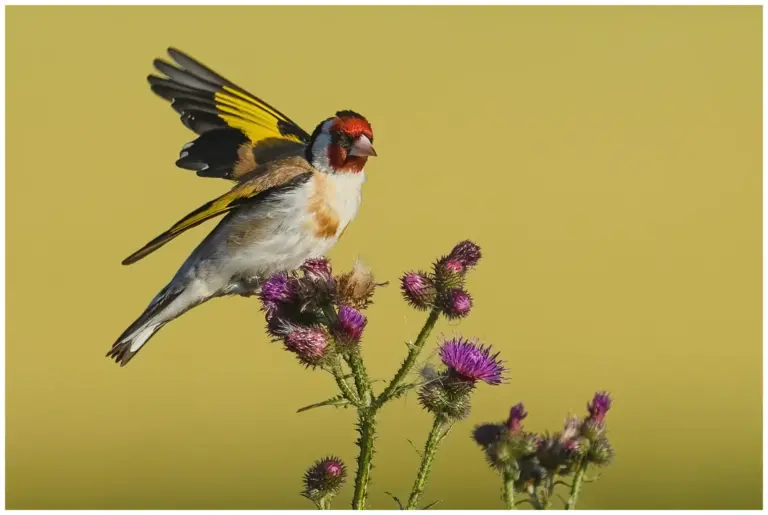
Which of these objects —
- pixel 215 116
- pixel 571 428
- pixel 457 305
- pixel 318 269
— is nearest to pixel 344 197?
pixel 215 116

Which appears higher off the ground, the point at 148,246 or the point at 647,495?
the point at 647,495

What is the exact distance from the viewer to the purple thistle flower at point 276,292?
428 centimetres

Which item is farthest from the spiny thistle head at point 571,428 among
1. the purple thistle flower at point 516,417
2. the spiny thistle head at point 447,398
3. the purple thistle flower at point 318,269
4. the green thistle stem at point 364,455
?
the purple thistle flower at point 318,269

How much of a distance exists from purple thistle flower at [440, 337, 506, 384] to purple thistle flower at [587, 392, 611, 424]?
34cm

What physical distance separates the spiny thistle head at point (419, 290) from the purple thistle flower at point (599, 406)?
0.70m

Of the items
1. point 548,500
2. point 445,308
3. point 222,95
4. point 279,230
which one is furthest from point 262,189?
point 548,500

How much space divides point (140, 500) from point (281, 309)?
10.0 m

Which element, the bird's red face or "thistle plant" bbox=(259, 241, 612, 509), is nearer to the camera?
"thistle plant" bbox=(259, 241, 612, 509)

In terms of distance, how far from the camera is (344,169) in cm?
536

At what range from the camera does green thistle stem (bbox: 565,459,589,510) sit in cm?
352

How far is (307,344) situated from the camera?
13.3 ft

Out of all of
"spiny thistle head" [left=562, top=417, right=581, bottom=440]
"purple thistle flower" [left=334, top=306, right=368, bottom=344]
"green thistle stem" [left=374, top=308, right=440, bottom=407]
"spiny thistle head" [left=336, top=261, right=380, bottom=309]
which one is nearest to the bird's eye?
"spiny thistle head" [left=336, top=261, right=380, bottom=309]

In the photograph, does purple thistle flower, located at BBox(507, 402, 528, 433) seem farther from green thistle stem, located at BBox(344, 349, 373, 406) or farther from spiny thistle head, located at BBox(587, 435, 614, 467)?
green thistle stem, located at BBox(344, 349, 373, 406)

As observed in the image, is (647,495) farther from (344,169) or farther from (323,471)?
(323,471)
